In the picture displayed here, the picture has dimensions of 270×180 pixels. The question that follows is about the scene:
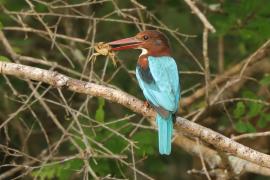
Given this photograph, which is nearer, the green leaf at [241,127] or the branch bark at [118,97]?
the branch bark at [118,97]

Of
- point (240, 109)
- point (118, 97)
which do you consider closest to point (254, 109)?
point (240, 109)

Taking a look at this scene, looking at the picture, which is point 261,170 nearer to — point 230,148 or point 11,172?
point 230,148

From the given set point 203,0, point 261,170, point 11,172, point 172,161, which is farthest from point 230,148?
point 172,161

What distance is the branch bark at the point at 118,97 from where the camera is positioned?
3.90 m

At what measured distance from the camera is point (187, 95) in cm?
637

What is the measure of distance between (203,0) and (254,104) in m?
1.28

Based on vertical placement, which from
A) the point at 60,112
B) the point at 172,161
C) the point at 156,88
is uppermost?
the point at 156,88

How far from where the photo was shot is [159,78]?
179 inches

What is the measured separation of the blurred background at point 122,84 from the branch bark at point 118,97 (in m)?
0.53

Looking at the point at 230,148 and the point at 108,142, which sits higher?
the point at 230,148

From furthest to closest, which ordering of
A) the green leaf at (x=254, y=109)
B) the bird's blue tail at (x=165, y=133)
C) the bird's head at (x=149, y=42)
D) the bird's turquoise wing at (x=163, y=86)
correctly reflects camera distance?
the green leaf at (x=254, y=109)
the bird's head at (x=149, y=42)
the bird's turquoise wing at (x=163, y=86)
the bird's blue tail at (x=165, y=133)

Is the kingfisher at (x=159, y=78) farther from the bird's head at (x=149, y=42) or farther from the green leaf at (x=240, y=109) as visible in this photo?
the green leaf at (x=240, y=109)

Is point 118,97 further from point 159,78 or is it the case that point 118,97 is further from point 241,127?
point 241,127

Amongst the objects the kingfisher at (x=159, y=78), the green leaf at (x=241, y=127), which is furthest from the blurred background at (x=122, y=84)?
the kingfisher at (x=159, y=78)
